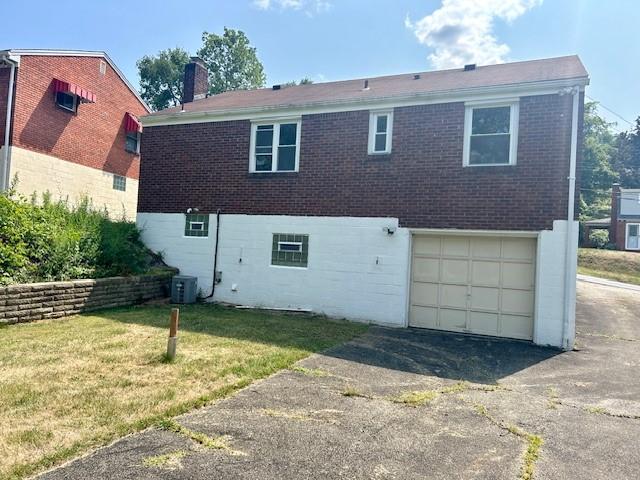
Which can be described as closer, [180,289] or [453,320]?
[453,320]

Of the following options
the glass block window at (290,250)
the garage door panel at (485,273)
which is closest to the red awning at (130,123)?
the glass block window at (290,250)

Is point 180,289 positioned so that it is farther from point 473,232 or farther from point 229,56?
point 229,56

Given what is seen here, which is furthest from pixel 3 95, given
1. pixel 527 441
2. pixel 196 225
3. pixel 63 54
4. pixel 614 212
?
pixel 614 212

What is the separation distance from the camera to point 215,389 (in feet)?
17.5

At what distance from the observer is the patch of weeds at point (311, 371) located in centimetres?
630

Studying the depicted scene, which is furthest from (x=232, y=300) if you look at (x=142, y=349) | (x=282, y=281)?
(x=142, y=349)

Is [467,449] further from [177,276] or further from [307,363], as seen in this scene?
[177,276]

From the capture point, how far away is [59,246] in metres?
10.2

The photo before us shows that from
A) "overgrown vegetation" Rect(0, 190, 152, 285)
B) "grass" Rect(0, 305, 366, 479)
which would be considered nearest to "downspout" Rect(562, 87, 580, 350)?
"grass" Rect(0, 305, 366, 479)

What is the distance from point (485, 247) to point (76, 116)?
651 inches

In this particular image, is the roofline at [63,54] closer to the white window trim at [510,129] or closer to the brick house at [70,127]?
the brick house at [70,127]

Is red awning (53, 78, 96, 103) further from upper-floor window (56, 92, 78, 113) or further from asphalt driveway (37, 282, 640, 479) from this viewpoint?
asphalt driveway (37, 282, 640, 479)

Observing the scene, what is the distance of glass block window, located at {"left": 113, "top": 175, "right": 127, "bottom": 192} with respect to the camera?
2009 centimetres

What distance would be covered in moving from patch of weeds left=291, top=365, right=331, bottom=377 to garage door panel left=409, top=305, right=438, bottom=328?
4814 mm
